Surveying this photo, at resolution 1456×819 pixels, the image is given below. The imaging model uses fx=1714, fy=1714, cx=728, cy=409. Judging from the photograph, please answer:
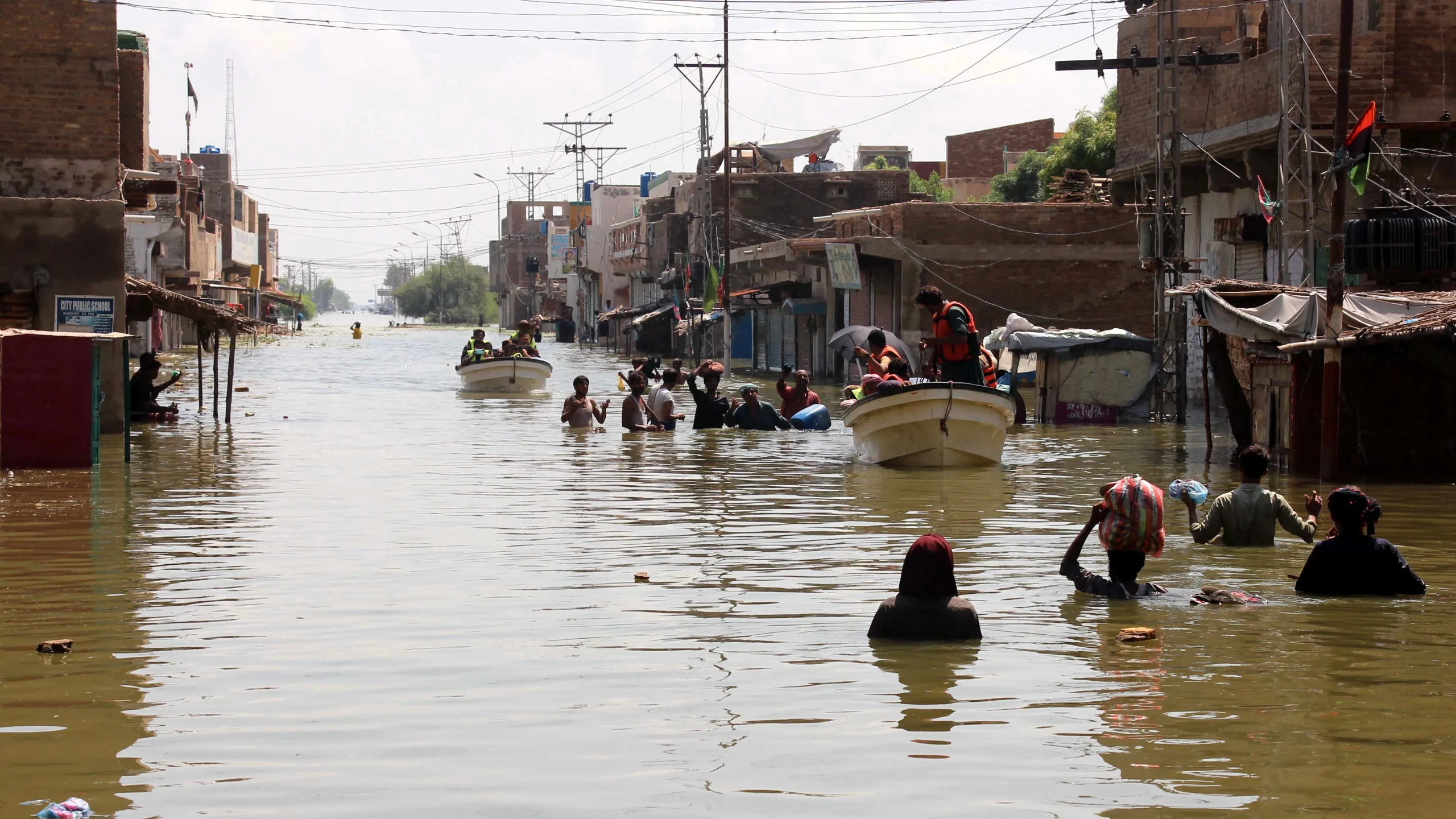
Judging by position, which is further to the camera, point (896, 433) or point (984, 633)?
point (896, 433)

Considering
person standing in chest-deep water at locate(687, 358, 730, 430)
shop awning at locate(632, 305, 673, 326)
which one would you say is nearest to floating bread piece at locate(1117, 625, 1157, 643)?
person standing in chest-deep water at locate(687, 358, 730, 430)

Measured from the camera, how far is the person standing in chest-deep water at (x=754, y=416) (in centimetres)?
2556

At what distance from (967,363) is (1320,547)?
32.2ft

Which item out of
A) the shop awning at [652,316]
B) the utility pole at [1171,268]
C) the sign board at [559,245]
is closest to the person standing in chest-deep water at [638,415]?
the utility pole at [1171,268]

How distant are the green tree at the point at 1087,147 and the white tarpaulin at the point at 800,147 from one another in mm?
11477

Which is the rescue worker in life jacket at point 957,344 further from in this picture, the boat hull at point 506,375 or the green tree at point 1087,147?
the green tree at point 1087,147

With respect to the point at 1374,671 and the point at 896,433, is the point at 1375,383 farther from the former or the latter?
the point at 1374,671

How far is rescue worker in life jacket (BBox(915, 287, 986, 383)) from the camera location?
19.6 metres

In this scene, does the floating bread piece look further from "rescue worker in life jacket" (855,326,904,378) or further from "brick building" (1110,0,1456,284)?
"brick building" (1110,0,1456,284)

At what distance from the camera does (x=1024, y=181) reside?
65.1 m

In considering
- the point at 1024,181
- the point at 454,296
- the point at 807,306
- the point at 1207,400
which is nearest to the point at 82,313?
the point at 1207,400

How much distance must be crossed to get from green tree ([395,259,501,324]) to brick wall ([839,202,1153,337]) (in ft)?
454

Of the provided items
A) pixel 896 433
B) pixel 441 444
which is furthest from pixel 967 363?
pixel 441 444

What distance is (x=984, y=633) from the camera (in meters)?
9.15
